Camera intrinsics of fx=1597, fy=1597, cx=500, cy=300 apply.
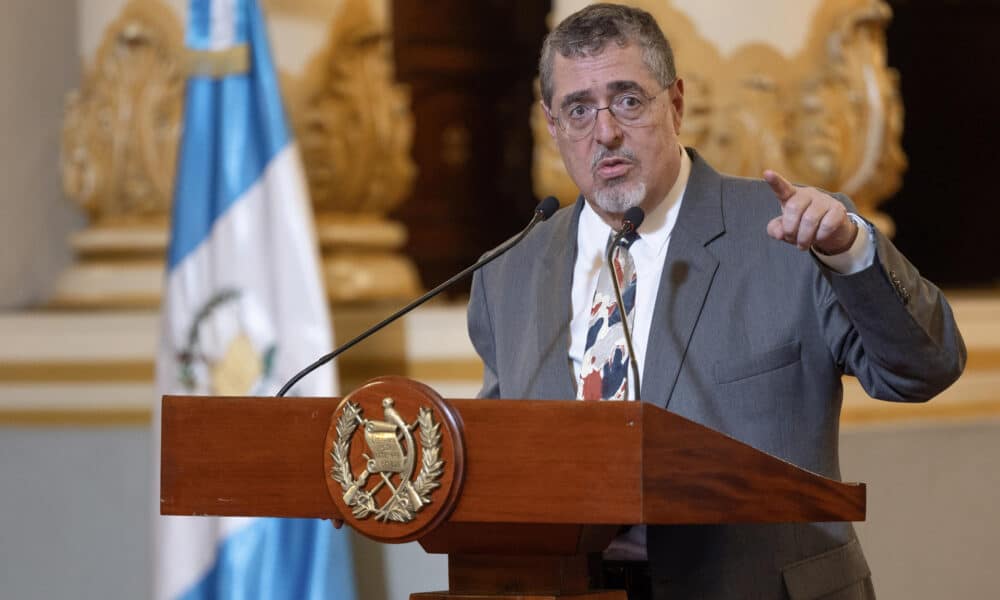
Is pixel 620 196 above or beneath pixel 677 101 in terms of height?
beneath

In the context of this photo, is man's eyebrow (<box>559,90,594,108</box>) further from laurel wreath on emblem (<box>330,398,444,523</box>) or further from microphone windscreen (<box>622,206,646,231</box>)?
laurel wreath on emblem (<box>330,398,444,523</box>)

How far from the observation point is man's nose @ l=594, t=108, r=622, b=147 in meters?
2.47

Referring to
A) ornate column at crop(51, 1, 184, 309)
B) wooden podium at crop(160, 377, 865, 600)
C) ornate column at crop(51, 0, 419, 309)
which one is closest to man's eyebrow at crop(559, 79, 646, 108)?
wooden podium at crop(160, 377, 865, 600)

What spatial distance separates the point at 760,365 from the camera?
244 centimetres

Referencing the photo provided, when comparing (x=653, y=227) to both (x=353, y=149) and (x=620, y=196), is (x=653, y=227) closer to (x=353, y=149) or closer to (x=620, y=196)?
(x=620, y=196)

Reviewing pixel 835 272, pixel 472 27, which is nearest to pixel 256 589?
pixel 835 272

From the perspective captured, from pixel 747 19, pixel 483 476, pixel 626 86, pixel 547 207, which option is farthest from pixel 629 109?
pixel 747 19

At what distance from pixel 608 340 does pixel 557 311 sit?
0.17 m

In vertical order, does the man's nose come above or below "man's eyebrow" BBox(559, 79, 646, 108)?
below

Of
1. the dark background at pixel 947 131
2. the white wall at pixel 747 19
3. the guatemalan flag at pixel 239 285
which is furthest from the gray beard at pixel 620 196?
the dark background at pixel 947 131

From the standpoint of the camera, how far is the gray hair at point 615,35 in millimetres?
2488

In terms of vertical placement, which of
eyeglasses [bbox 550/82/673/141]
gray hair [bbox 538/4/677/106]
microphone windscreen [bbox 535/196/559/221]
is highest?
gray hair [bbox 538/4/677/106]

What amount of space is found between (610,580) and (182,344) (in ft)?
6.89

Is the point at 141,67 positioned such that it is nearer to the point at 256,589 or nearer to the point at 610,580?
the point at 256,589
